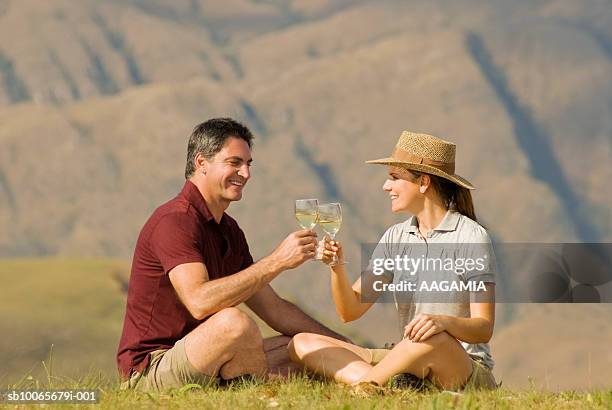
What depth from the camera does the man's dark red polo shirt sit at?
28.9 feet

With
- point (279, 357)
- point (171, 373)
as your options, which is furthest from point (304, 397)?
point (279, 357)

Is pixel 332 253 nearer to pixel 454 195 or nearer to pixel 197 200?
pixel 454 195

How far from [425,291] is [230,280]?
1429 mm

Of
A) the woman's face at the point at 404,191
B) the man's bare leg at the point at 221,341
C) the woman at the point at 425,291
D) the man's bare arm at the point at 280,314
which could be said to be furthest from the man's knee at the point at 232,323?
the woman's face at the point at 404,191

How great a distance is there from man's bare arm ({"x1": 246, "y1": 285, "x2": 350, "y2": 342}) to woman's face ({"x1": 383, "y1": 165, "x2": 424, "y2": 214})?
1.59 metres

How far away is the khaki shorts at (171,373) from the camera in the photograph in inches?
343

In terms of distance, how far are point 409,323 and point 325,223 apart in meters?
0.97

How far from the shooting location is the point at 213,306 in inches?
336

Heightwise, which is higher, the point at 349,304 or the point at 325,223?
the point at 325,223

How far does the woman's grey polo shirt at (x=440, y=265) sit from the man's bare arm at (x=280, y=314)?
126 cm

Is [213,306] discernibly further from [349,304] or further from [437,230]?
[437,230]

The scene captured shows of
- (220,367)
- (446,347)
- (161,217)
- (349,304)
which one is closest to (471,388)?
(446,347)

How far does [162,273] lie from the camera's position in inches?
351

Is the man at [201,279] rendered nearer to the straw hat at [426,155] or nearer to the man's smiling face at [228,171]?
the man's smiling face at [228,171]
